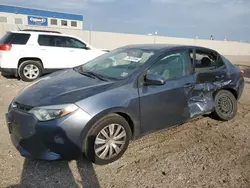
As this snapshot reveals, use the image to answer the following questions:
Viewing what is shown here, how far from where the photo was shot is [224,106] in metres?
4.83

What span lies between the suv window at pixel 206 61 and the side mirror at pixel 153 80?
3.63 feet

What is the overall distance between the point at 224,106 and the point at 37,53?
623 cm

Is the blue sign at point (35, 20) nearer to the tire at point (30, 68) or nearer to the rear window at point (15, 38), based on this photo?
the rear window at point (15, 38)

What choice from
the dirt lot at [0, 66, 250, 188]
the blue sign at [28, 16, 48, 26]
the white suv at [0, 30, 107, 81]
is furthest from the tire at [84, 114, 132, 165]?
the blue sign at [28, 16, 48, 26]

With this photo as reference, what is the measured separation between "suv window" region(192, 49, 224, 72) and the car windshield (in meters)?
0.97

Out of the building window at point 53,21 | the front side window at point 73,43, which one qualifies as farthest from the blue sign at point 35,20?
the front side window at point 73,43

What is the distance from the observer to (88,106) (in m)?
2.91

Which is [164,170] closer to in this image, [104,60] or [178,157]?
[178,157]

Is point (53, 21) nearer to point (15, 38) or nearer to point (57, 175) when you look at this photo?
point (15, 38)

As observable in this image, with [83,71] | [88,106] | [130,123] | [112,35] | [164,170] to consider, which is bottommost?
[164,170]

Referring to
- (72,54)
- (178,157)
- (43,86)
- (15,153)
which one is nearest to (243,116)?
(178,157)

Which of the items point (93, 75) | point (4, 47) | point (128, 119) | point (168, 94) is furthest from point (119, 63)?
point (4, 47)

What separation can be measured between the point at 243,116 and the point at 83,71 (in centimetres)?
→ 358

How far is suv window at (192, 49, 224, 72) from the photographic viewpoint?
14.2ft
